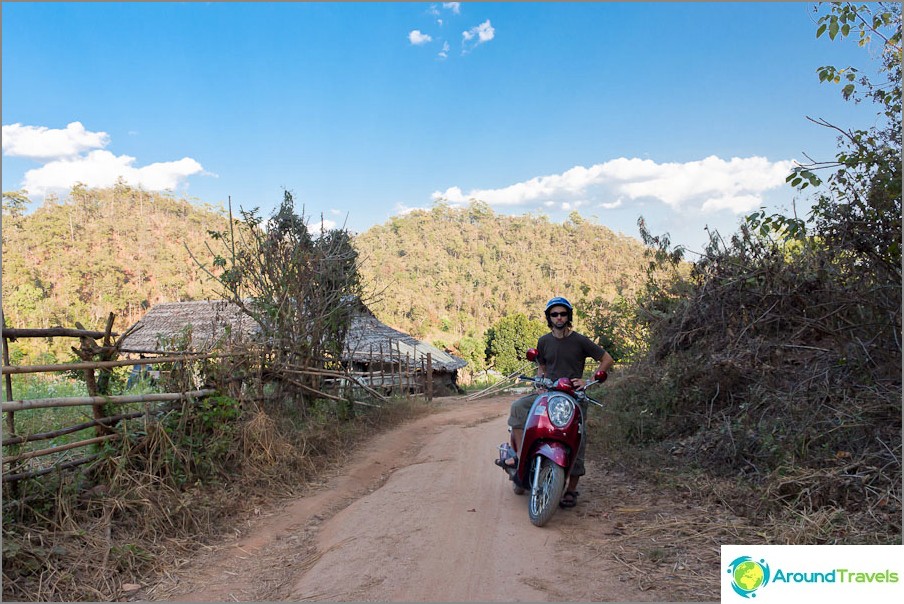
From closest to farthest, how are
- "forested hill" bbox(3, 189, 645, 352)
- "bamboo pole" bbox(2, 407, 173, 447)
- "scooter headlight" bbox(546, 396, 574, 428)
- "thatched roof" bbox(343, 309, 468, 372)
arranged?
"bamboo pole" bbox(2, 407, 173, 447) < "scooter headlight" bbox(546, 396, 574, 428) < "thatched roof" bbox(343, 309, 468, 372) < "forested hill" bbox(3, 189, 645, 352)

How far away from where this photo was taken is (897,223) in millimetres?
4980

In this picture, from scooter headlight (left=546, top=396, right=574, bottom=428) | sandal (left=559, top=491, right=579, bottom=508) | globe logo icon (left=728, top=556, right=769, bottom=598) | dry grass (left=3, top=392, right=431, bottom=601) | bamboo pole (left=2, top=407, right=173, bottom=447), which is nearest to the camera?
globe logo icon (left=728, top=556, right=769, bottom=598)

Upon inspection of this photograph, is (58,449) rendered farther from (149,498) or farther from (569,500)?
(569,500)

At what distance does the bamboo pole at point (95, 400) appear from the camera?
4090mm

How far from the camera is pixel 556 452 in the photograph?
4.40 m

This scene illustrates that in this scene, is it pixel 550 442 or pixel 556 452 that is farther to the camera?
pixel 550 442

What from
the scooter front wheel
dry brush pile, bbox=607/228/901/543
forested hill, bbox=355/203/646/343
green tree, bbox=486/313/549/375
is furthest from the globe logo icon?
forested hill, bbox=355/203/646/343

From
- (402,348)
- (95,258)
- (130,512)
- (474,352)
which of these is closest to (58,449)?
(130,512)

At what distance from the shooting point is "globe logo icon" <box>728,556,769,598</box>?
300 centimetres

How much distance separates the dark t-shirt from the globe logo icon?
83.3 inches

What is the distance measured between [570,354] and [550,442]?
0.81 m

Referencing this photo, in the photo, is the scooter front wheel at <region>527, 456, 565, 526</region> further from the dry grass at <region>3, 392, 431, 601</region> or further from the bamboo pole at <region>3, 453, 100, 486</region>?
the bamboo pole at <region>3, 453, 100, 486</region>

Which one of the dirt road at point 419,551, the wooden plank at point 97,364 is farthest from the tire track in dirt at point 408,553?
the wooden plank at point 97,364

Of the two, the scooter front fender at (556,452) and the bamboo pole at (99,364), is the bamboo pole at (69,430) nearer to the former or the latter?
the bamboo pole at (99,364)
